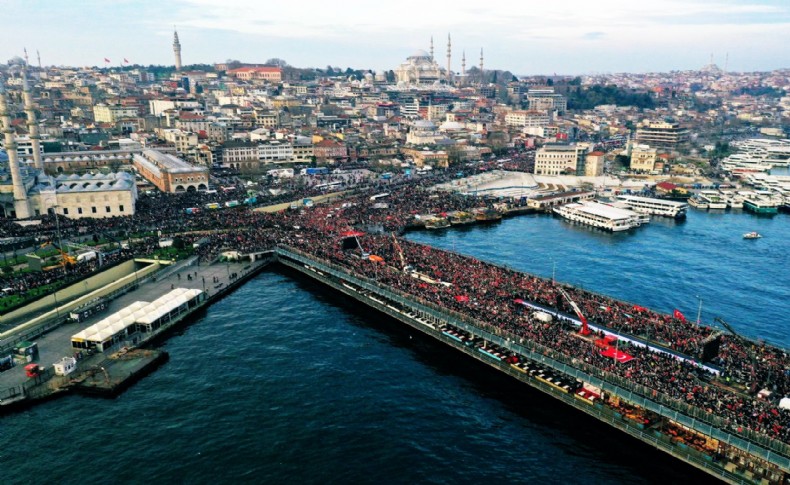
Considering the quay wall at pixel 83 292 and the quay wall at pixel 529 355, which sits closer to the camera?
the quay wall at pixel 529 355

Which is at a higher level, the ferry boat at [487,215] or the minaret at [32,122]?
the minaret at [32,122]

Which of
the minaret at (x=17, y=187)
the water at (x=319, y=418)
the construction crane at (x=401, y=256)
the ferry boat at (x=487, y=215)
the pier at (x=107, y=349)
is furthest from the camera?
the ferry boat at (x=487, y=215)

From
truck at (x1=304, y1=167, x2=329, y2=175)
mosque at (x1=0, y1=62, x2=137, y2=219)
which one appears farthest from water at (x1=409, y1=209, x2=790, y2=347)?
truck at (x1=304, y1=167, x2=329, y2=175)

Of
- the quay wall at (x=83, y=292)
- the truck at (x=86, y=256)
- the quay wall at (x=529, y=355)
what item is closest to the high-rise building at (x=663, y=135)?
the quay wall at (x=529, y=355)

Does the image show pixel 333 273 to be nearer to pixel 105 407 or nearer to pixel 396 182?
pixel 105 407

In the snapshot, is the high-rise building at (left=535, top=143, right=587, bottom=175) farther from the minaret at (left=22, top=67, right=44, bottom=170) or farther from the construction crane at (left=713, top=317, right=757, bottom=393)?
the minaret at (left=22, top=67, right=44, bottom=170)

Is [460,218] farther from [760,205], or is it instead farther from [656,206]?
[760,205]

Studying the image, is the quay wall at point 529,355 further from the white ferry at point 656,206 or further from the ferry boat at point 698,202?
the ferry boat at point 698,202
